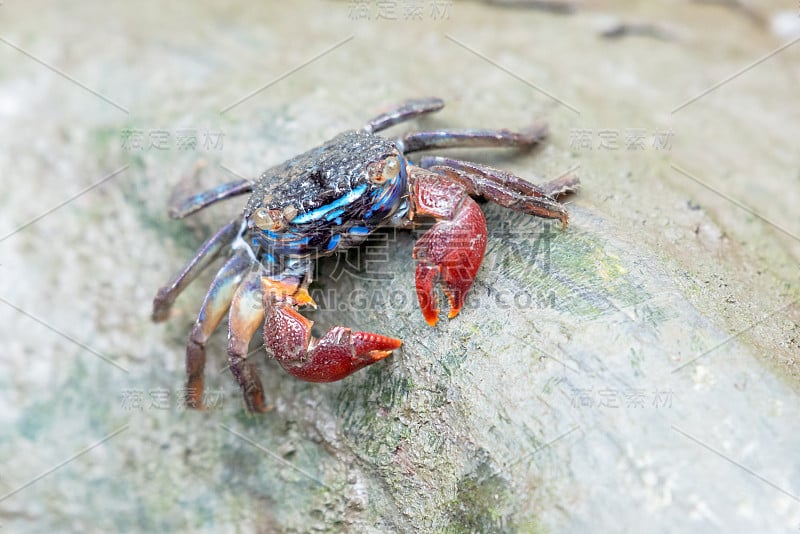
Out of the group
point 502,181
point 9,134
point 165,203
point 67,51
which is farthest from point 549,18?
point 9,134

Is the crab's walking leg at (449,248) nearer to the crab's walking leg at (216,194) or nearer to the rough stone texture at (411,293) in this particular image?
the rough stone texture at (411,293)

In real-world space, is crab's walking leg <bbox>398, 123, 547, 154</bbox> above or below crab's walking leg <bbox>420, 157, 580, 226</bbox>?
below

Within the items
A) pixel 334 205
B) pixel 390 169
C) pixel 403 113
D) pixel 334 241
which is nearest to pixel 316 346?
pixel 334 241

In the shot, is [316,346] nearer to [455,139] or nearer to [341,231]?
[341,231]

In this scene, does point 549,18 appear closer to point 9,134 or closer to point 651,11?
point 651,11

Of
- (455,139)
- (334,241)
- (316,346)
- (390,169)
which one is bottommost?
(316,346)

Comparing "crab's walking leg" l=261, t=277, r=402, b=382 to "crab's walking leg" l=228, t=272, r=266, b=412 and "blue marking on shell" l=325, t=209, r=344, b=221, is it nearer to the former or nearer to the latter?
"crab's walking leg" l=228, t=272, r=266, b=412

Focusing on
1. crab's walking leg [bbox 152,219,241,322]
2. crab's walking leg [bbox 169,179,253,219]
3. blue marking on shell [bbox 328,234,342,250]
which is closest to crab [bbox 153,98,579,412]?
blue marking on shell [bbox 328,234,342,250]

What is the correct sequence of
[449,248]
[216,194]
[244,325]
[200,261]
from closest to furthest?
[449,248], [244,325], [200,261], [216,194]
